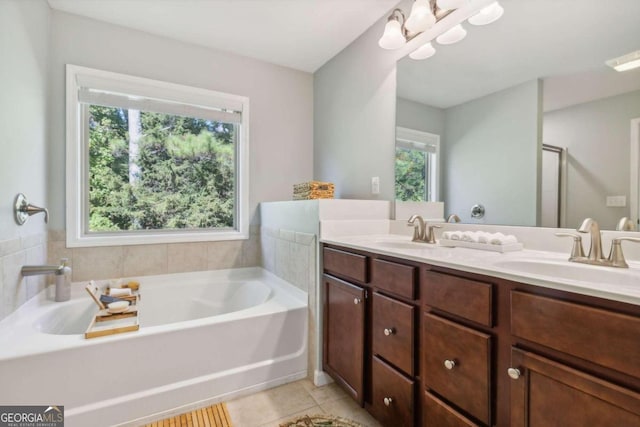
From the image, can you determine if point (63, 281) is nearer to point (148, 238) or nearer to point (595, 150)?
point (148, 238)

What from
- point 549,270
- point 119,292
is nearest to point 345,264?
point 549,270

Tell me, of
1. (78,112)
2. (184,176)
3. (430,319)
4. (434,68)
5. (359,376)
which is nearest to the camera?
(430,319)

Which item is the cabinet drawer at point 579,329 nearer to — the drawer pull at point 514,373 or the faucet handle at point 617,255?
the drawer pull at point 514,373

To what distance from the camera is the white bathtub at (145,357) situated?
4.33 feet

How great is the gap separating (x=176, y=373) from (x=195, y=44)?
2452 millimetres

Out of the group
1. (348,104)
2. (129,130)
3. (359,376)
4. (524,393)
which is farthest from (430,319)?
(129,130)

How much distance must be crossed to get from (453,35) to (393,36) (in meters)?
0.36

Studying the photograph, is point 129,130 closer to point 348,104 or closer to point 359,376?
point 348,104

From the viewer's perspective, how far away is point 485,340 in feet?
3.04

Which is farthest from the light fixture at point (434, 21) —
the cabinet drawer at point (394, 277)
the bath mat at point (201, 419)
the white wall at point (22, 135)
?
the bath mat at point (201, 419)

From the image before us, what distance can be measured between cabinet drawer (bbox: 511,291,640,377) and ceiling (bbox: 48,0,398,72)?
2031 millimetres

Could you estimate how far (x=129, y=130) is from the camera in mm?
2395

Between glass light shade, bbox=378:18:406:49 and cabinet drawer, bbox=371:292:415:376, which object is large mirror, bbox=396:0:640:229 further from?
cabinet drawer, bbox=371:292:415:376

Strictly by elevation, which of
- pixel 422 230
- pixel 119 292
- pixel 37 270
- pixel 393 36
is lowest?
pixel 119 292
